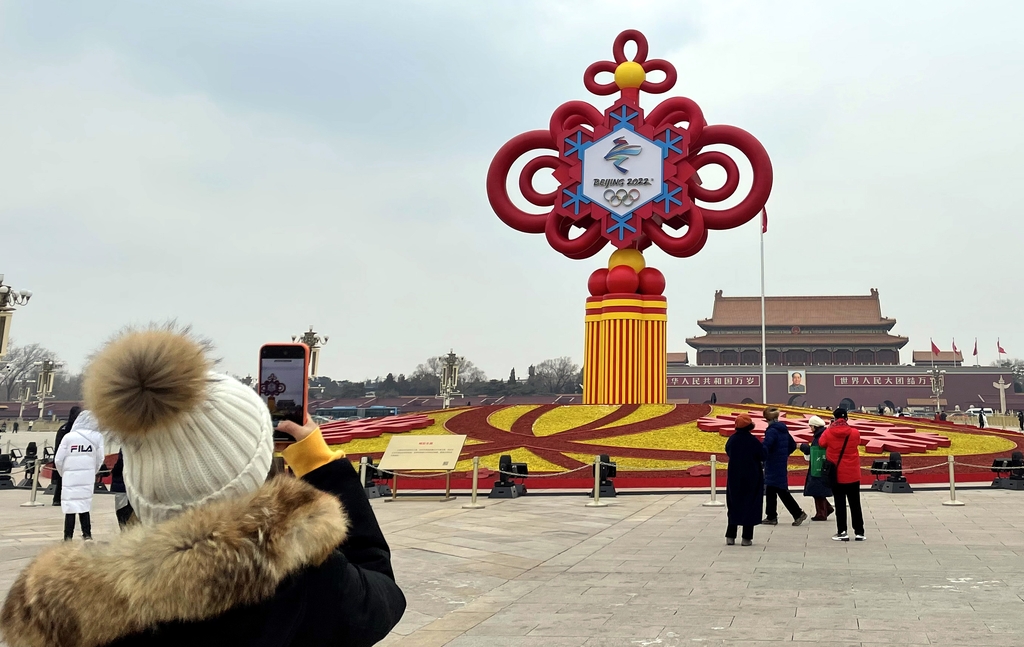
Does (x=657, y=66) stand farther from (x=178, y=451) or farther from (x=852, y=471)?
(x=178, y=451)

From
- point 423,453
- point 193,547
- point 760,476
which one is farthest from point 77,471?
point 193,547

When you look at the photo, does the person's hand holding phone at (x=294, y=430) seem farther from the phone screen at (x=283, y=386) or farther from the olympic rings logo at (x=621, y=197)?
the olympic rings logo at (x=621, y=197)

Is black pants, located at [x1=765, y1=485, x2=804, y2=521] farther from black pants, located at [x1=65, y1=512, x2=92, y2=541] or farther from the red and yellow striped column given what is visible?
the red and yellow striped column

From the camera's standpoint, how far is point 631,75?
842 inches

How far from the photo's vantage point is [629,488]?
13977mm

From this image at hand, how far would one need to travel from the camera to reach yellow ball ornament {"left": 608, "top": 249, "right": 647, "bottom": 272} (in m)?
20.7

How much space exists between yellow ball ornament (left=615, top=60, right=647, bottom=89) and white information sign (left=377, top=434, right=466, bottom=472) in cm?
1250

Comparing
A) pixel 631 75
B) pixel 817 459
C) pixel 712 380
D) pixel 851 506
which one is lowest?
pixel 851 506

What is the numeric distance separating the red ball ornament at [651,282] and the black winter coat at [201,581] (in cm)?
Answer: 1953

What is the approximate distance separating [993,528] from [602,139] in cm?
1436

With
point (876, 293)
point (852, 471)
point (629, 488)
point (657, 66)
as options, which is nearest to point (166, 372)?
point (852, 471)

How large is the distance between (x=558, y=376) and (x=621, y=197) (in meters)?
54.8

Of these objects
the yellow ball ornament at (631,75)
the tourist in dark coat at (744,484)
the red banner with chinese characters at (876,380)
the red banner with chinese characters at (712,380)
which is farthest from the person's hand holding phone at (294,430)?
the red banner with chinese characters at (876,380)

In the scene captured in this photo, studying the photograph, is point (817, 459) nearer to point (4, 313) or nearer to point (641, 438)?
point (641, 438)
